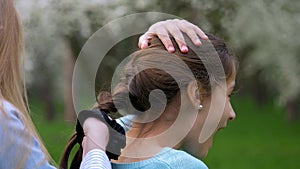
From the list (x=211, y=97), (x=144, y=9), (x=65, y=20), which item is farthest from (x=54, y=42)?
(x=211, y=97)

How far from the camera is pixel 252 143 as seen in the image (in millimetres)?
15781

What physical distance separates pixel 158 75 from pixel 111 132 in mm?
224

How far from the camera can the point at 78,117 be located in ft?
6.89

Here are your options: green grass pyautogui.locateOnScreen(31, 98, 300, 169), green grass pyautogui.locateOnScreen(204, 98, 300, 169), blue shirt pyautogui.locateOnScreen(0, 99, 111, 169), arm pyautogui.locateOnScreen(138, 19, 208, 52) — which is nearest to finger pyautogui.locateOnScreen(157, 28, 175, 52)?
arm pyautogui.locateOnScreen(138, 19, 208, 52)

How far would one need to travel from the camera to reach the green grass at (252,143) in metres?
11.7

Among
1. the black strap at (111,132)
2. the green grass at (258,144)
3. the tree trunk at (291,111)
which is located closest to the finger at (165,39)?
the black strap at (111,132)

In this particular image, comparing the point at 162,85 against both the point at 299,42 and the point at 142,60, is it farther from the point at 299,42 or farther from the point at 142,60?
the point at 299,42

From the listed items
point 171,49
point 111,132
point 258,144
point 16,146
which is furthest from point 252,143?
point 16,146

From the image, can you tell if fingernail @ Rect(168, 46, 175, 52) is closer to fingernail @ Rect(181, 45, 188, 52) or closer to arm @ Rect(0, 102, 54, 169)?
fingernail @ Rect(181, 45, 188, 52)

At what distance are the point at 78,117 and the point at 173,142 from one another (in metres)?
0.28

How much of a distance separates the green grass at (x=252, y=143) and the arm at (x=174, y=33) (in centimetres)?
442

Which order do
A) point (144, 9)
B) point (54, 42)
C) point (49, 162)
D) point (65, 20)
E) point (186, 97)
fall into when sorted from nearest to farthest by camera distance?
point (49, 162) → point (186, 97) → point (144, 9) → point (65, 20) → point (54, 42)

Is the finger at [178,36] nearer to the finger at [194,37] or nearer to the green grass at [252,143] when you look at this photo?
the finger at [194,37]

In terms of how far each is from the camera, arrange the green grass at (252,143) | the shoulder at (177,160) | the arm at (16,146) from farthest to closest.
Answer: the green grass at (252,143) < the shoulder at (177,160) < the arm at (16,146)
